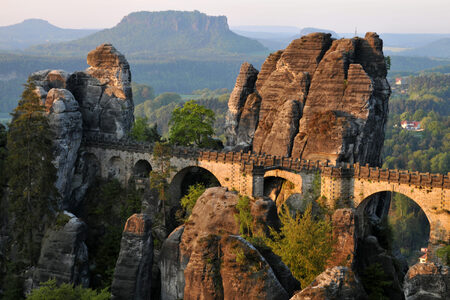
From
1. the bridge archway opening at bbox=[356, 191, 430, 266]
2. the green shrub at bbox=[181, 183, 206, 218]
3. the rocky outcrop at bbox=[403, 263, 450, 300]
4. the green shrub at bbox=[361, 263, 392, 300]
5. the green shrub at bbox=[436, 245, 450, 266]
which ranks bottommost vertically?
the bridge archway opening at bbox=[356, 191, 430, 266]

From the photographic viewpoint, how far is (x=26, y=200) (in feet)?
166

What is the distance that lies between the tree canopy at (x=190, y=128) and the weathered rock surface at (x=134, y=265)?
25.4 meters

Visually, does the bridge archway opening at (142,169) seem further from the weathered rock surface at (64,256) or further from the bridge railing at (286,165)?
the weathered rock surface at (64,256)

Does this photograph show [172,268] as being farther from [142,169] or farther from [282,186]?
[142,169]

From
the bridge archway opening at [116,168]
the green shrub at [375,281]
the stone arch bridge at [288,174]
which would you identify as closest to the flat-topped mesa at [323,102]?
the stone arch bridge at [288,174]

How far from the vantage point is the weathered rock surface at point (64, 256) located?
46500 mm

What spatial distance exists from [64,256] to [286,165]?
2171 centimetres

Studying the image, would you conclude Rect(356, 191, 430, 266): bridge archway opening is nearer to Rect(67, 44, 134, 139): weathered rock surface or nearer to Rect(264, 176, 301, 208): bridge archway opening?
Rect(264, 176, 301, 208): bridge archway opening

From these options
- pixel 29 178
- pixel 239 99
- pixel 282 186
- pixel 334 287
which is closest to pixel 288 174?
pixel 282 186

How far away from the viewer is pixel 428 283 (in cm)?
1855

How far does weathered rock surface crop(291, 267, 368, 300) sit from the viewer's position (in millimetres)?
17453

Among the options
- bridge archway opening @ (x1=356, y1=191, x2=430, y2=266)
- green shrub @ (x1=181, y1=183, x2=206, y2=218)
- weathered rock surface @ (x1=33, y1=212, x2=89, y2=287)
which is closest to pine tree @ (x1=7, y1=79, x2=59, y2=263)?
weathered rock surface @ (x1=33, y1=212, x2=89, y2=287)

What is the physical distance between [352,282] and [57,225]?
118 feet

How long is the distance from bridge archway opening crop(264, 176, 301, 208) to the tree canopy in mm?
11760
